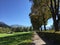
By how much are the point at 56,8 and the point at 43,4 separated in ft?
13.5

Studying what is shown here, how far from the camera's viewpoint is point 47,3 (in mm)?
31672

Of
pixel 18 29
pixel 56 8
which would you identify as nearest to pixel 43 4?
pixel 56 8

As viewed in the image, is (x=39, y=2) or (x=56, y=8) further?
(x=39, y=2)

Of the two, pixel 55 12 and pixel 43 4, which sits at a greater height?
pixel 43 4

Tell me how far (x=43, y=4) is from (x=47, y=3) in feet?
2.86

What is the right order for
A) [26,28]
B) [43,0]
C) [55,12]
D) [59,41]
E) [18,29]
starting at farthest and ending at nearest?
[26,28] → [18,29] → [43,0] → [55,12] → [59,41]

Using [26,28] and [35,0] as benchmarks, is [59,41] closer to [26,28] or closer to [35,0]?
[35,0]

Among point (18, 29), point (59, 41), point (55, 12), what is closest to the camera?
point (59, 41)

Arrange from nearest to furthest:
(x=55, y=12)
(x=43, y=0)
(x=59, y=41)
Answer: (x=59, y=41) → (x=55, y=12) → (x=43, y=0)

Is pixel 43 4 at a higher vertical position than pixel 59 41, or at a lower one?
higher

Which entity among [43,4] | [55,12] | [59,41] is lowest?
[59,41]

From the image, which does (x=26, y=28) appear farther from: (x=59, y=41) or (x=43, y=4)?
(x=59, y=41)

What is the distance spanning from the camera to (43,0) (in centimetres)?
3122

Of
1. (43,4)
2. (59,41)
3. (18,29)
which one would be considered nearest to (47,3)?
(43,4)
